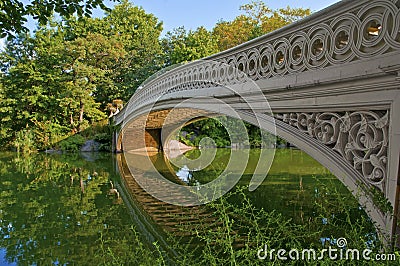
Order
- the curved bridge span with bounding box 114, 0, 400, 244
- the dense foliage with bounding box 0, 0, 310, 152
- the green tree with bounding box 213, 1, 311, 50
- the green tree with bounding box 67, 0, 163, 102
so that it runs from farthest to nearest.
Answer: the green tree with bounding box 213, 1, 311, 50 < the green tree with bounding box 67, 0, 163, 102 < the dense foliage with bounding box 0, 0, 310, 152 < the curved bridge span with bounding box 114, 0, 400, 244

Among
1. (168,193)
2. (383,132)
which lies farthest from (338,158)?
(168,193)

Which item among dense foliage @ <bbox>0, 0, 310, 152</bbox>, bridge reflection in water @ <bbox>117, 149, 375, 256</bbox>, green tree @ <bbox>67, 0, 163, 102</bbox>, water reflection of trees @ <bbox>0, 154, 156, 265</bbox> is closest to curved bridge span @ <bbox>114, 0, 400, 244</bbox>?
bridge reflection in water @ <bbox>117, 149, 375, 256</bbox>

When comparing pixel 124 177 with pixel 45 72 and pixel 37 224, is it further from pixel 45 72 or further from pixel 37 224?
pixel 45 72

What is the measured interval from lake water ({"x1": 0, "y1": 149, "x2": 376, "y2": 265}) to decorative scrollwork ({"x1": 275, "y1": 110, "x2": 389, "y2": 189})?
0.28 m

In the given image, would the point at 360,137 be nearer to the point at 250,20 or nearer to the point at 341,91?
the point at 341,91

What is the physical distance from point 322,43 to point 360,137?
0.97 m

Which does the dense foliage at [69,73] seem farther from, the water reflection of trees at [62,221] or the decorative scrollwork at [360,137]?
the decorative scrollwork at [360,137]

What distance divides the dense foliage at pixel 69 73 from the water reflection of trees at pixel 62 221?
31.1 feet

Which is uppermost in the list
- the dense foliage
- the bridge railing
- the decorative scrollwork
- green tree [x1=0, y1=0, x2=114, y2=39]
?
the dense foliage

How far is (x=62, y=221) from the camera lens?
5.33m

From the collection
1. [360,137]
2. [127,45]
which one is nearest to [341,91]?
Result: [360,137]

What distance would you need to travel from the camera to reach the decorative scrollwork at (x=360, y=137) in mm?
2385

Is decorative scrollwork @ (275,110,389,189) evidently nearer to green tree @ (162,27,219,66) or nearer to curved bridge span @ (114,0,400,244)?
curved bridge span @ (114,0,400,244)

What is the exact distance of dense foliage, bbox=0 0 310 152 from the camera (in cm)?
1836
